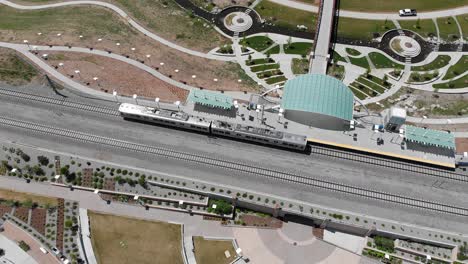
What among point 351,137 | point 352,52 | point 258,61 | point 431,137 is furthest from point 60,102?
point 431,137

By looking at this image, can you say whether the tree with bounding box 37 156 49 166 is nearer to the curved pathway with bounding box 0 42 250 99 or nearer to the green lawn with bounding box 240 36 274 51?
the curved pathway with bounding box 0 42 250 99

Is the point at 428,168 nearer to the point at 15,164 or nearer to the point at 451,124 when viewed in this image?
the point at 451,124

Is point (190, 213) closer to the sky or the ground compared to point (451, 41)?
closer to the ground

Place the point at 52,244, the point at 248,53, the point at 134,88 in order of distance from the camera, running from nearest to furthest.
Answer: the point at 52,244 → the point at 134,88 → the point at 248,53

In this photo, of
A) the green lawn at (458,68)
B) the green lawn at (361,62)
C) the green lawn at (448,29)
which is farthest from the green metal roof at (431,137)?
the green lawn at (448,29)

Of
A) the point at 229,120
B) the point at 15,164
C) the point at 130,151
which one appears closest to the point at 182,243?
the point at 130,151

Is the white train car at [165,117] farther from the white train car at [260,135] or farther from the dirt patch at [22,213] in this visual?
the dirt patch at [22,213]

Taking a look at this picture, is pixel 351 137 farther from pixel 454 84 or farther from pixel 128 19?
pixel 128 19
